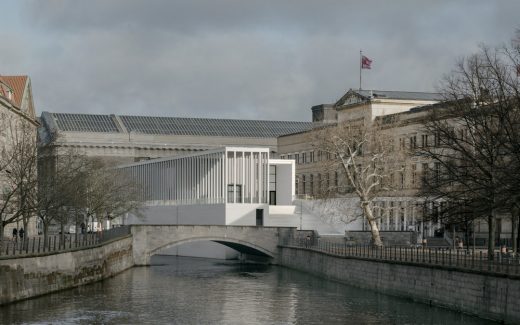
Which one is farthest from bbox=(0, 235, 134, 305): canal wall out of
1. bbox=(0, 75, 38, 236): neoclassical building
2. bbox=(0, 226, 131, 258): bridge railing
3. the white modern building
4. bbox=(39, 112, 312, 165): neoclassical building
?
bbox=(39, 112, 312, 165): neoclassical building

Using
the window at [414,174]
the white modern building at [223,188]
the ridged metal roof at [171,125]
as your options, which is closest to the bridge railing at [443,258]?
the window at [414,174]

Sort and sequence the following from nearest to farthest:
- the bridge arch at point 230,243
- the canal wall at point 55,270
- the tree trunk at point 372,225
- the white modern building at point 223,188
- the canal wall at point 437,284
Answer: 1. the canal wall at point 437,284
2. the canal wall at point 55,270
3. the tree trunk at point 372,225
4. the bridge arch at point 230,243
5. the white modern building at point 223,188

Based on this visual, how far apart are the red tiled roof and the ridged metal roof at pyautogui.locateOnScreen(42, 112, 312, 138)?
59.4 metres

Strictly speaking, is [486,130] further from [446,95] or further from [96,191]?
[96,191]

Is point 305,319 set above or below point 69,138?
below

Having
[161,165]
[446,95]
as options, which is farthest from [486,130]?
[161,165]

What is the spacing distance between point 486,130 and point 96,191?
53.6m

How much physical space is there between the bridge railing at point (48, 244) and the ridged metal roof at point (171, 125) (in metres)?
75.6

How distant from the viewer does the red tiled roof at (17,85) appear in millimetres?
105562

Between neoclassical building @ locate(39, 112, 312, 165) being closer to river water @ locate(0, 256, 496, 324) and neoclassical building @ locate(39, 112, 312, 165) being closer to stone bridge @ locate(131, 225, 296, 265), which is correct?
stone bridge @ locate(131, 225, 296, 265)

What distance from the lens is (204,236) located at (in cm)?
10000

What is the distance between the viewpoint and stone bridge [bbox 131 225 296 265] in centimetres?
9862

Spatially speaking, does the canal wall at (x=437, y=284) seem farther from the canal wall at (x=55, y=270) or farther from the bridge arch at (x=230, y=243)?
the bridge arch at (x=230, y=243)

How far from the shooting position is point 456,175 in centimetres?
5931
